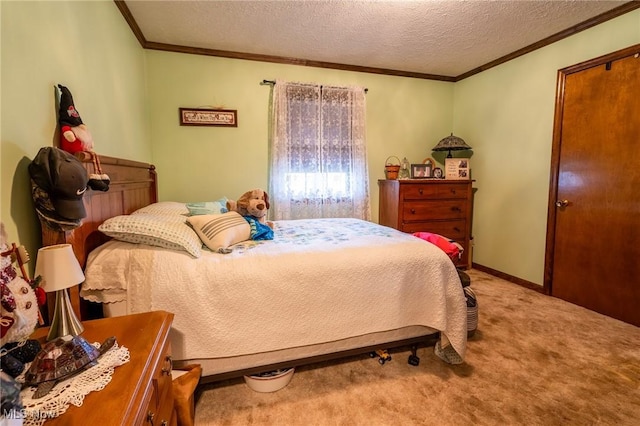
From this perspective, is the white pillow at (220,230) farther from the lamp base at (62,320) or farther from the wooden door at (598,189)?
the wooden door at (598,189)

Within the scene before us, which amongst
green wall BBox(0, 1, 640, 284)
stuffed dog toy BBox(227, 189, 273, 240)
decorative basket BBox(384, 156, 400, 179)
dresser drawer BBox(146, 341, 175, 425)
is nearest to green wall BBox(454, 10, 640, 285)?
green wall BBox(0, 1, 640, 284)

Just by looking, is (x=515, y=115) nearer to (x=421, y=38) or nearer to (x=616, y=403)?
(x=421, y=38)

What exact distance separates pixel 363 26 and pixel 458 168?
2011mm

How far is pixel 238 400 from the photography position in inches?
62.0

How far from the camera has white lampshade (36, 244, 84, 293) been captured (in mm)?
877

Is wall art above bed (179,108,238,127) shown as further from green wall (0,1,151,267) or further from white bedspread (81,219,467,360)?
white bedspread (81,219,467,360)

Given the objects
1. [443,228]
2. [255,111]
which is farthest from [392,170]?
[255,111]

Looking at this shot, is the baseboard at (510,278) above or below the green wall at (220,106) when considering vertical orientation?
below

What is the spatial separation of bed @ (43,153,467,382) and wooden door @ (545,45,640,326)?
1713 mm

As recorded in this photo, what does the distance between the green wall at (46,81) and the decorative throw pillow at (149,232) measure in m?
0.29

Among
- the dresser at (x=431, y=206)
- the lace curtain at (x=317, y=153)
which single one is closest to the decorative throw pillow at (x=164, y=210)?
the lace curtain at (x=317, y=153)

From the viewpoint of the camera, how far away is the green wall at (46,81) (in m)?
1.04

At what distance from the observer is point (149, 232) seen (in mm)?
1485

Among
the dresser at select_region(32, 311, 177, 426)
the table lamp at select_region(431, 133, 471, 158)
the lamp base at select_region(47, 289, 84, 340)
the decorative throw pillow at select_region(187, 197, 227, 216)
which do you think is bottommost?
the dresser at select_region(32, 311, 177, 426)
